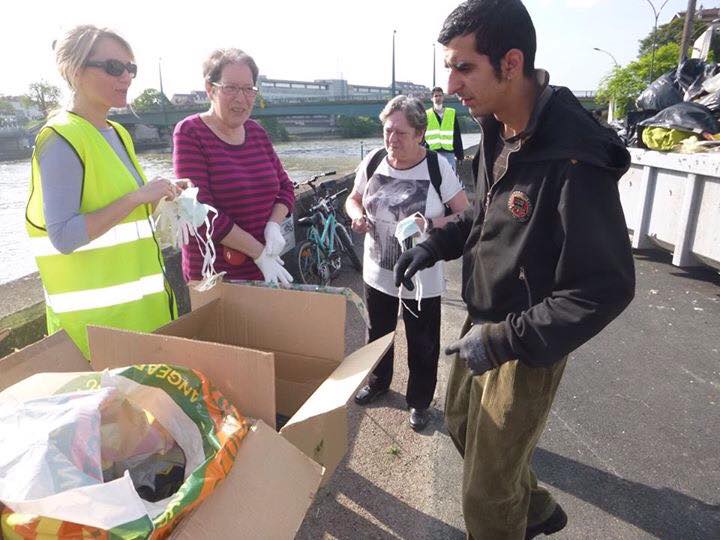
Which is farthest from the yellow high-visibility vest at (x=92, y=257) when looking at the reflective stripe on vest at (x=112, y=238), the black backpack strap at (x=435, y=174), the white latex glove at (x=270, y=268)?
the black backpack strap at (x=435, y=174)

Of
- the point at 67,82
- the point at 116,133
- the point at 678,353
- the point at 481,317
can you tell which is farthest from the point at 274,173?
the point at 678,353

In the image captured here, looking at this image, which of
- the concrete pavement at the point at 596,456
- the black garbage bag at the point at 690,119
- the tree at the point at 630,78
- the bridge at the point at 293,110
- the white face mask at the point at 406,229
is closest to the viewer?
the concrete pavement at the point at 596,456

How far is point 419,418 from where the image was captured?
3039 millimetres

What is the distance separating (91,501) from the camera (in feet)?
2.84

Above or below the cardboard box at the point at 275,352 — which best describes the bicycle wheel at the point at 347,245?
below

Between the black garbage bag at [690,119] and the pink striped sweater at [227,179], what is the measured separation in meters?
4.74

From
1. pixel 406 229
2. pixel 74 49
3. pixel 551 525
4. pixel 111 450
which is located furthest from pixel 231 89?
pixel 551 525

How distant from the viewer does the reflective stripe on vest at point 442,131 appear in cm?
747

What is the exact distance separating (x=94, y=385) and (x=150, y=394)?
124 millimetres

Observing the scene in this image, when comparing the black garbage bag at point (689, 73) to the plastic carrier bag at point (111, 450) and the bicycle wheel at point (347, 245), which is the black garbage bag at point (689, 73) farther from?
the plastic carrier bag at point (111, 450)

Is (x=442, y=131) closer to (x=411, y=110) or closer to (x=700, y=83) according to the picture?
(x=700, y=83)

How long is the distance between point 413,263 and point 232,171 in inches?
41.0

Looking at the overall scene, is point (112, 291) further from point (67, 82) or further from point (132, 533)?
point (132, 533)

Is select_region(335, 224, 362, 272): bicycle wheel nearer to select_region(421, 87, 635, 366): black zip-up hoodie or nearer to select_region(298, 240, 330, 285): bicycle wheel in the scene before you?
select_region(298, 240, 330, 285): bicycle wheel
